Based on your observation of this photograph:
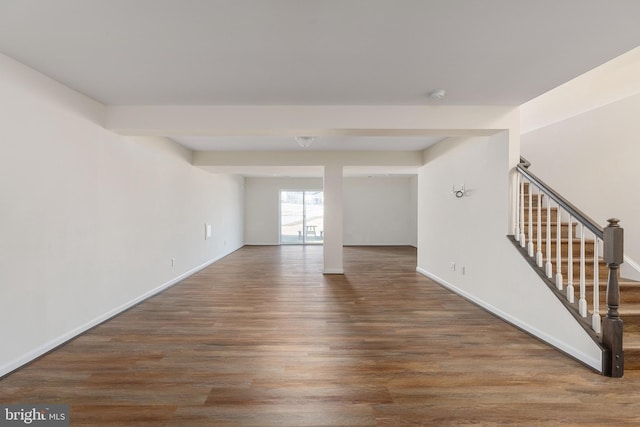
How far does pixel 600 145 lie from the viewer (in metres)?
3.06

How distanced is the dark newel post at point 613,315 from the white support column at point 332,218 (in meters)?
3.76

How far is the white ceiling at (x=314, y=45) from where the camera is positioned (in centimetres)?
158

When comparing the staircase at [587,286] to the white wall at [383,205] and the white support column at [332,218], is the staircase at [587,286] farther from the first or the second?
the white wall at [383,205]

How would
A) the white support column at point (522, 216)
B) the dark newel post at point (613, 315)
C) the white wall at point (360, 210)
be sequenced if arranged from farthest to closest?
the white wall at point (360, 210), the white support column at point (522, 216), the dark newel post at point (613, 315)

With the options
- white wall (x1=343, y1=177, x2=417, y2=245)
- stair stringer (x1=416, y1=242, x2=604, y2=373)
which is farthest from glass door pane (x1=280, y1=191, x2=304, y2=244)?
stair stringer (x1=416, y1=242, x2=604, y2=373)

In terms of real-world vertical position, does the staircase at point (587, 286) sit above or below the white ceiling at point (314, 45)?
below

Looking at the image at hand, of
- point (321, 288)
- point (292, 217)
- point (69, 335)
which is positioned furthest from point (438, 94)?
point (292, 217)

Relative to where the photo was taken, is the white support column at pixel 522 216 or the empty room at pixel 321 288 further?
the white support column at pixel 522 216

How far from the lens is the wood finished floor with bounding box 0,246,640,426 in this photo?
168cm

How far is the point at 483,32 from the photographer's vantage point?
5.83 feet

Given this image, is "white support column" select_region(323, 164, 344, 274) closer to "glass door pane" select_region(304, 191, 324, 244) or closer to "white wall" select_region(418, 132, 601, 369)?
"white wall" select_region(418, 132, 601, 369)

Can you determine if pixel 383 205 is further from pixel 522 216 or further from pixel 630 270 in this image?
pixel 630 270

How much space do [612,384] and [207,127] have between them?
402 cm

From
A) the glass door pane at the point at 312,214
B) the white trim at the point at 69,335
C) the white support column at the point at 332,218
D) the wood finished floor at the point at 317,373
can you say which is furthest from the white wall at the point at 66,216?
the glass door pane at the point at 312,214
